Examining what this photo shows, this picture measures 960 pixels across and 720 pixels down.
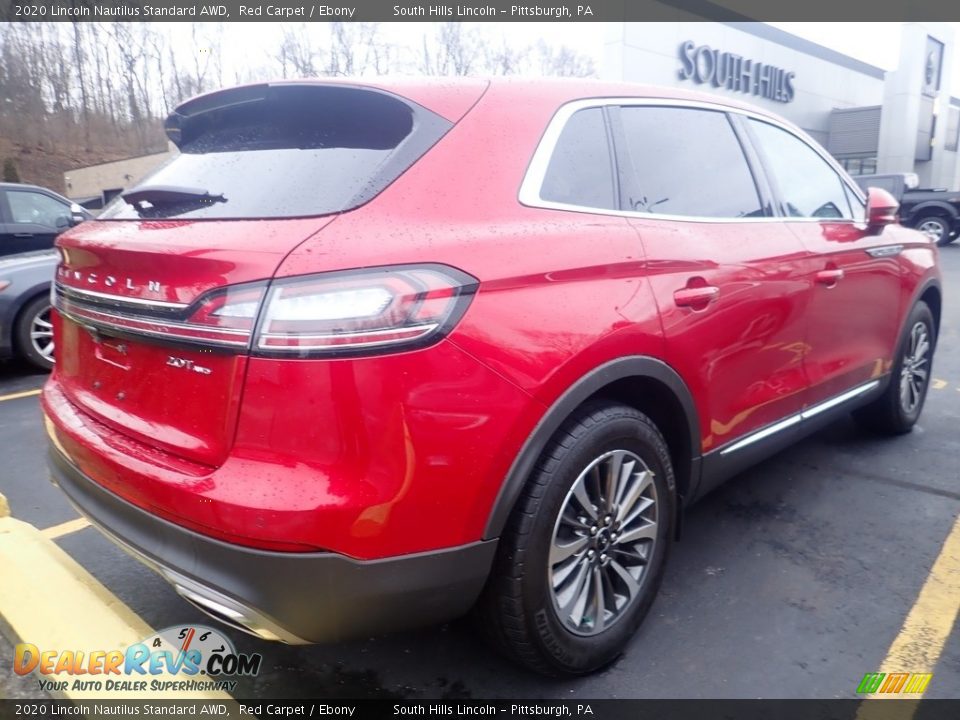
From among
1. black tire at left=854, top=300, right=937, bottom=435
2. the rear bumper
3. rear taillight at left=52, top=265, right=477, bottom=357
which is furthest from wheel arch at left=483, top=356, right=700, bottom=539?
black tire at left=854, top=300, right=937, bottom=435

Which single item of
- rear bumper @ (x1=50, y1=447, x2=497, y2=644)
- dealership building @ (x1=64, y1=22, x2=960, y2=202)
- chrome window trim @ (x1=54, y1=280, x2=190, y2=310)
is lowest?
rear bumper @ (x1=50, y1=447, x2=497, y2=644)

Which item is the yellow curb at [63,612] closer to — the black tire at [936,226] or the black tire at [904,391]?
the black tire at [904,391]

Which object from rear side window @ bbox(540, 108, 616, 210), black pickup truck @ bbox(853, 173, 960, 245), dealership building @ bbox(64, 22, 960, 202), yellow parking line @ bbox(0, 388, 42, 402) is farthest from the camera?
dealership building @ bbox(64, 22, 960, 202)

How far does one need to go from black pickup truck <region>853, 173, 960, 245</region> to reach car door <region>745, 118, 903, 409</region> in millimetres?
14398

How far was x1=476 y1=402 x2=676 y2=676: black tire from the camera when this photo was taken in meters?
1.87

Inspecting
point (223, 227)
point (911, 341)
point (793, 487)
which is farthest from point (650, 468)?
point (911, 341)

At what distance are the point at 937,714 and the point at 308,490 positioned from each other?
189 cm

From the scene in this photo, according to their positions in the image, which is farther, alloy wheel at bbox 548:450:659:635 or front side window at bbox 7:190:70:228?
front side window at bbox 7:190:70:228

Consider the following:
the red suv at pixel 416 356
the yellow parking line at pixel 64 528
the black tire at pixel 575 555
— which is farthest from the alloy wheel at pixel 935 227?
the yellow parking line at pixel 64 528

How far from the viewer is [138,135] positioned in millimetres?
45000

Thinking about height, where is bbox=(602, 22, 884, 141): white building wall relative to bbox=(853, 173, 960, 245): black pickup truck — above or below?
above

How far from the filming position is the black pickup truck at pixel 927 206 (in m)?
16.1

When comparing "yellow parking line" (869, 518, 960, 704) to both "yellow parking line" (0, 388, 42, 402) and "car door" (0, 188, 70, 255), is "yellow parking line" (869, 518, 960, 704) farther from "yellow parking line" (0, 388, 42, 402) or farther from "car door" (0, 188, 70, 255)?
"car door" (0, 188, 70, 255)

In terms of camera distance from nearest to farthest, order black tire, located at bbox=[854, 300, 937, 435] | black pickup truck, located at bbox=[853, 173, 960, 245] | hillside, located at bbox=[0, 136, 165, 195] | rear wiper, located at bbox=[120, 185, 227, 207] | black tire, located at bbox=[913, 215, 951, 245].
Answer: rear wiper, located at bbox=[120, 185, 227, 207]
black tire, located at bbox=[854, 300, 937, 435]
black pickup truck, located at bbox=[853, 173, 960, 245]
black tire, located at bbox=[913, 215, 951, 245]
hillside, located at bbox=[0, 136, 165, 195]
